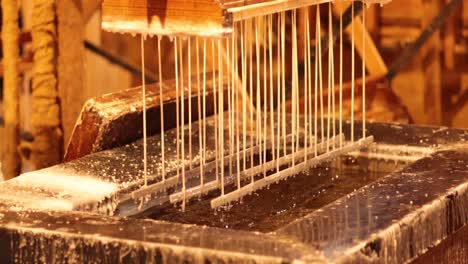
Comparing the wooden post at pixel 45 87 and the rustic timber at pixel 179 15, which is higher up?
the rustic timber at pixel 179 15

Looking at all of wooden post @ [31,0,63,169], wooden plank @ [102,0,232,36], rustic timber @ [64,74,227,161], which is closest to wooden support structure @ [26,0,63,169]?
wooden post @ [31,0,63,169]

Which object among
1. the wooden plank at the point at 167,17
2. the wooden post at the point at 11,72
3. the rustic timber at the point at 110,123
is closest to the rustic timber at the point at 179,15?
the wooden plank at the point at 167,17

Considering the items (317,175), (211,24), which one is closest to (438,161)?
(317,175)

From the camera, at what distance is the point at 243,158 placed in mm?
4117

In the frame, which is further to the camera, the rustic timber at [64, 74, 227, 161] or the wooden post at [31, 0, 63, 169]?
the wooden post at [31, 0, 63, 169]

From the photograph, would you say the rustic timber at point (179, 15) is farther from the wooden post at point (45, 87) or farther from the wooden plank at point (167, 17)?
the wooden post at point (45, 87)

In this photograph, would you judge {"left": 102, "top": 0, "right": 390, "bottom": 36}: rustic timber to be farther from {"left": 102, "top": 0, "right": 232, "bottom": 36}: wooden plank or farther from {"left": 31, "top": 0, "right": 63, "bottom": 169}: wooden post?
{"left": 31, "top": 0, "right": 63, "bottom": 169}: wooden post

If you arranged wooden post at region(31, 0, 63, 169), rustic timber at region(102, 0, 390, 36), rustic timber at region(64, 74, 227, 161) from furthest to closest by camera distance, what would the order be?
wooden post at region(31, 0, 63, 169), rustic timber at region(64, 74, 227, 161), rustic timber at region(102, 0, 390, 36)

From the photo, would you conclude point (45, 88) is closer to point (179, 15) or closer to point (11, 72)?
point (11, 72)

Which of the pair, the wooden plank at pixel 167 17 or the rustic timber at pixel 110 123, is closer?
the wooden plank at pixel 167 17

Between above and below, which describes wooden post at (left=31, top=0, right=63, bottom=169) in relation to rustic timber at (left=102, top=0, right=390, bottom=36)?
below

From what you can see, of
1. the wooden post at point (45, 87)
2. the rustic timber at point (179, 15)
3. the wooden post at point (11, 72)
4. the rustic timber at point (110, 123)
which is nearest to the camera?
the rustic timber at point (179, 15)

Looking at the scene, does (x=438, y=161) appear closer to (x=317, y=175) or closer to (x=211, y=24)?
(x=317, y=175)

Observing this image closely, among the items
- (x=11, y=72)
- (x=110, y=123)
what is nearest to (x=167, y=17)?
(x=110, y=123)
